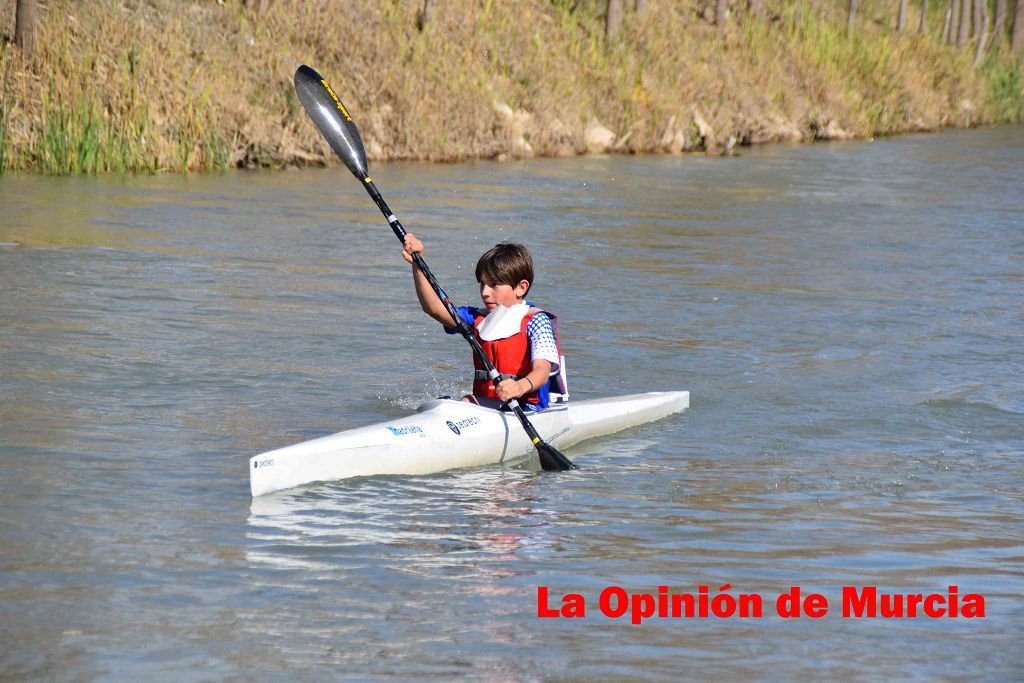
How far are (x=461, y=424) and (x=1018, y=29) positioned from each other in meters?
34.2

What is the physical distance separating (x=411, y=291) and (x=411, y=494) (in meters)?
4.82

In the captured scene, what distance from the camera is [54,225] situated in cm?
1123

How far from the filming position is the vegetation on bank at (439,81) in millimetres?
14203

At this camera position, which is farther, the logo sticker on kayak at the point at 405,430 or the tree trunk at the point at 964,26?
the tree trunk at the point at 964,26

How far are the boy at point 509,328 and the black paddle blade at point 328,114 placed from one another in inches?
67.5

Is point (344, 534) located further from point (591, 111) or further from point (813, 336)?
point (591, 111)

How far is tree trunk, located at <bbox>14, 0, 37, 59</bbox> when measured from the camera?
14.3 metres

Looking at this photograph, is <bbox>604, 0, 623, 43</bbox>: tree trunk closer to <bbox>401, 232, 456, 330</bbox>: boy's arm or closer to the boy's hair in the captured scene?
<bbox>401, 232, 456, 330</bbox>: boy's arm

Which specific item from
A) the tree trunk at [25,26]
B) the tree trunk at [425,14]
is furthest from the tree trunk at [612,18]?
the tree trunk at [25,26]

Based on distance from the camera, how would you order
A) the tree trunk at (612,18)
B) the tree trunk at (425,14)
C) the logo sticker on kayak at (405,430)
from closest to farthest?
the logo sticker on kayak at (405,430)
the tree trunk at (425,14)
the tree trunk at (612,18)

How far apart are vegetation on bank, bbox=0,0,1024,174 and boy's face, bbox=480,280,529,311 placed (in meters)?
8.76

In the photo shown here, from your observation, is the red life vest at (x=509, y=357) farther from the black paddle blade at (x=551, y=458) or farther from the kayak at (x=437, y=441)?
the black paddle blade at (x=551, y=458)

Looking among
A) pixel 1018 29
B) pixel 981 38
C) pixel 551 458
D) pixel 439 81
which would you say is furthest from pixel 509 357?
pixel 1018 29

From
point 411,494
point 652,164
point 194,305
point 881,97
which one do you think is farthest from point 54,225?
point 881,97
